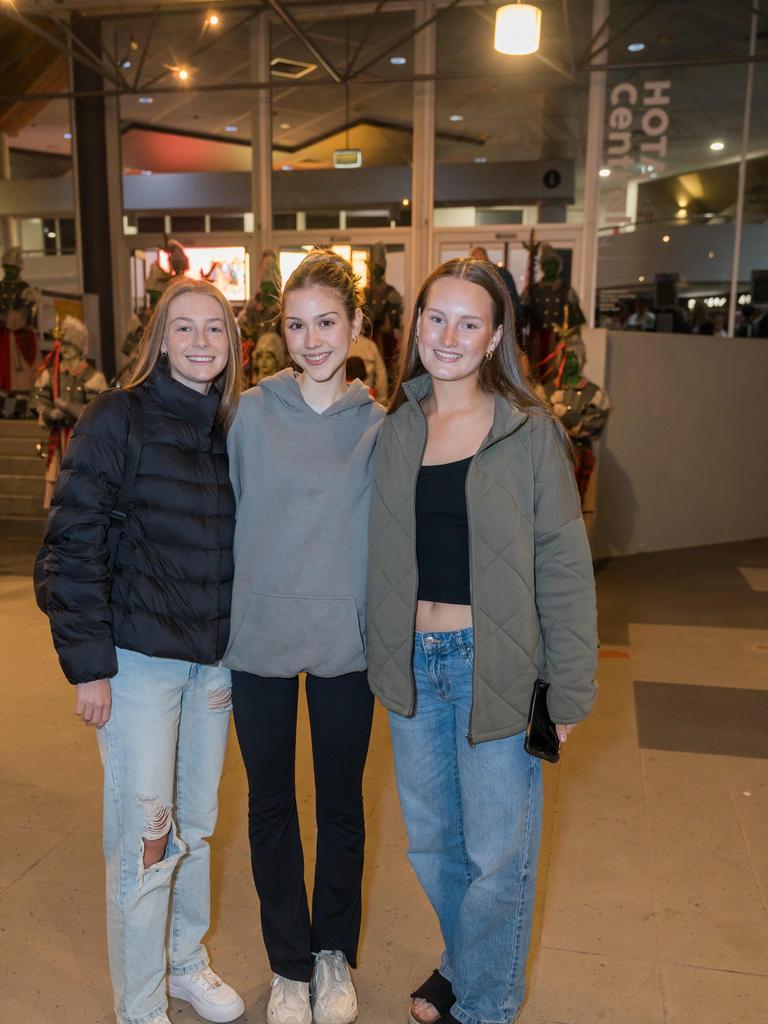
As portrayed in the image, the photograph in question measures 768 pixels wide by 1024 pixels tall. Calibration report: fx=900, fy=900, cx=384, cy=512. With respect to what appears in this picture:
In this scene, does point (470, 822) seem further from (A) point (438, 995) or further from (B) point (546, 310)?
(B) point (546, 310)

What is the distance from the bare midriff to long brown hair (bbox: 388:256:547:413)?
436 millimetres

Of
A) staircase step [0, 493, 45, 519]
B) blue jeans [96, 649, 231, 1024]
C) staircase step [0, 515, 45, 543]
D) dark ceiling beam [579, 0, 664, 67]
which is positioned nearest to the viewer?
blue jeans [96, 649, 231, 1024]

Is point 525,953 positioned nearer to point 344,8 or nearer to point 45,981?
point 45,981

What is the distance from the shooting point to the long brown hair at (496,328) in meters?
1.86

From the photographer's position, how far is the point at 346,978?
84.4 inches

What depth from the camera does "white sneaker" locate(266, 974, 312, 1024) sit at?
2.07 m

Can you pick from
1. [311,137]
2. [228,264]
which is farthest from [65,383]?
[311,137]

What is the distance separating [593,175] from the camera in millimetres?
10547

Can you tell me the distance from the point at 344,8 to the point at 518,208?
318cm

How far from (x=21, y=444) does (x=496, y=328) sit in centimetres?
870

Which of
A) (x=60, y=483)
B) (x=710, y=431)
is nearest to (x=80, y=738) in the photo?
(x=60, y=483)

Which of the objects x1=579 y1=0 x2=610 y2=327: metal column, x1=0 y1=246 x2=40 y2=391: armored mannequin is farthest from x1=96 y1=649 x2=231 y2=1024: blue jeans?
x1=579 y1=0 x2=610 y2=327: metal column

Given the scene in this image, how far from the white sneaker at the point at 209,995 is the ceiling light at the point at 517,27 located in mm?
7371

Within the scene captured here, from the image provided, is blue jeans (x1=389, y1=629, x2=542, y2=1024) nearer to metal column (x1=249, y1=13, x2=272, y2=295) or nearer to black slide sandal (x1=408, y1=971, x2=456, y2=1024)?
black slide sandal (x1=408, y1=971, x2=456, y2=1024)
